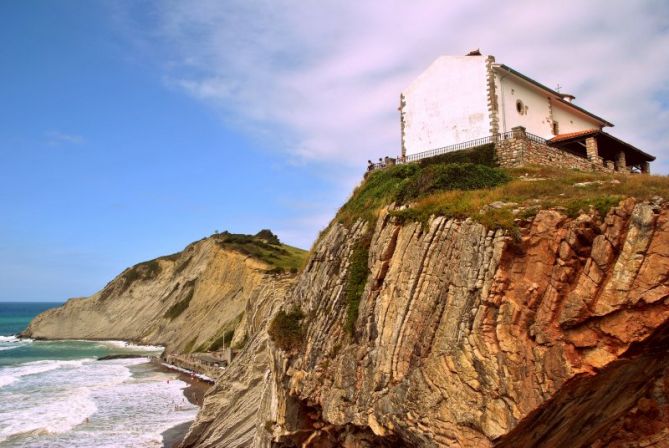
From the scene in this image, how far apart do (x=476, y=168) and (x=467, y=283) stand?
19.7 ft

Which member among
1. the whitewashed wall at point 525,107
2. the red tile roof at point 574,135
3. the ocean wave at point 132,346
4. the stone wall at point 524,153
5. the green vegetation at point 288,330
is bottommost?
the ocean wave at point 132,346

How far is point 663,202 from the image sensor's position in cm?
1024

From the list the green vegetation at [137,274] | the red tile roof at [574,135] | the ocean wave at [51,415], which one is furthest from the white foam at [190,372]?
the green vegetation at [137,274]

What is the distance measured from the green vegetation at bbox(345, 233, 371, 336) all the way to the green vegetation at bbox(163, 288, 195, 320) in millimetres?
63982

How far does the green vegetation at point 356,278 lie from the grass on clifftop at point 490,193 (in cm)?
125

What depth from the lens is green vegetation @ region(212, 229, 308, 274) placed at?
65.3 metres

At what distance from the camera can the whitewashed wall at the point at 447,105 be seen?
2397 centimetres

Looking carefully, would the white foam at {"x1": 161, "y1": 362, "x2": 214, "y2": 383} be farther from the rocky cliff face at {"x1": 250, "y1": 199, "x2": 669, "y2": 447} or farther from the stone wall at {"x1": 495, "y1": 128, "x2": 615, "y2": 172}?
the stone wall at {"x1": 495, "y1": 128, "x2": 615, "y2": 172}

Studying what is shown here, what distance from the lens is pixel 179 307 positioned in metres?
78.2

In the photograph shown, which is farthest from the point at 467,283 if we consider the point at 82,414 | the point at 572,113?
the point at 82,414

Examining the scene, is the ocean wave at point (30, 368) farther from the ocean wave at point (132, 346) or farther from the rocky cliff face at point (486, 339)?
the rocky cliff face at point (486, 339)

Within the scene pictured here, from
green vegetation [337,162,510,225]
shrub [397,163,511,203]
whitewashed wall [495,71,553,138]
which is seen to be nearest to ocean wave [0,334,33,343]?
green vegetation [337,162,510,225]

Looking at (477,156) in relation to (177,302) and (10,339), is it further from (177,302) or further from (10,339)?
(10,339)

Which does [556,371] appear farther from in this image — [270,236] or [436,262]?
[270,236]
